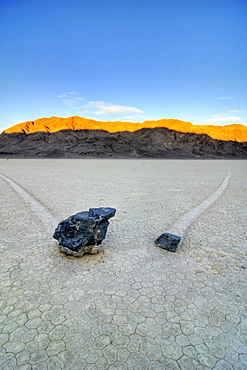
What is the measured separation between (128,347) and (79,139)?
282ft

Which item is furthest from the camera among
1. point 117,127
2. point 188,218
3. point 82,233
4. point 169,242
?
point 117,127

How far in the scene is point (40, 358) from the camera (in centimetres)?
213

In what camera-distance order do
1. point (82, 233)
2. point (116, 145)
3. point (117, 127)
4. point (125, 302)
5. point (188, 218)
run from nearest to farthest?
point (125, 302), point (82, 233), point (188, 218), point (116, 145), point (117, 127)

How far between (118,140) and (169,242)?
83716 mm

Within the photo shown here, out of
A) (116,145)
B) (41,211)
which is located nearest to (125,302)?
(41,211)

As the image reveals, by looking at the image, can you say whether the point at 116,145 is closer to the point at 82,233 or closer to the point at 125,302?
the point at 82,233

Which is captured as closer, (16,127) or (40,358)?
(40,358)

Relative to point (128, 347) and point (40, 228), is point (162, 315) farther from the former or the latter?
point (40, 228)

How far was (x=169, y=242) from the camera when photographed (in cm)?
454

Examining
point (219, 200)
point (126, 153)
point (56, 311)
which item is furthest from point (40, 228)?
point (126, 153)

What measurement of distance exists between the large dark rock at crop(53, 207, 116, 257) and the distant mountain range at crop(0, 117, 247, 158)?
70.4 meters

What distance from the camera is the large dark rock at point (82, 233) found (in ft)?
13.5

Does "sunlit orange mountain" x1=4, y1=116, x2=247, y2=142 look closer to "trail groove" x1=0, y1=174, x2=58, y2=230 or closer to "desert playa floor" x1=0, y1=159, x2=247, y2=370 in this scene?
"trail groove" x1=0, y1=174, x2=58, y2=230

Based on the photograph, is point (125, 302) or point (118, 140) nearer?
point (125, 302)
